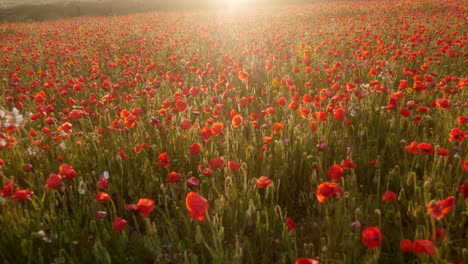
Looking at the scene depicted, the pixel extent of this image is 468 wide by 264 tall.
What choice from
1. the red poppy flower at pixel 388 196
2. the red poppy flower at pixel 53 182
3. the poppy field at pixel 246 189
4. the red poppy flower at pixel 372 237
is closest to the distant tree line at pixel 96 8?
the poppy field at pixel 246 189

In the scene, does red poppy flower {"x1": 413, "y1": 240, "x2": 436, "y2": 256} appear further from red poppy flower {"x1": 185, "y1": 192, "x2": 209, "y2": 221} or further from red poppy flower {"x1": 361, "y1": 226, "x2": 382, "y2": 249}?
red poppy flower {"x1": 185, "y1": 192, "x2": 209, "y2": 221}

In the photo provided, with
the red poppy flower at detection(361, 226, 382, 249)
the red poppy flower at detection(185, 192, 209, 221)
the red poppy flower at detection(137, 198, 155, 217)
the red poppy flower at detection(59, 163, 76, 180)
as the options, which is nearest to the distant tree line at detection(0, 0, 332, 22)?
the red poppy flower at detection(59, 163, 76, 180)

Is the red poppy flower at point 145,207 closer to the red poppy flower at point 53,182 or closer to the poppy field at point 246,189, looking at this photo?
the poppy field at point 246,189

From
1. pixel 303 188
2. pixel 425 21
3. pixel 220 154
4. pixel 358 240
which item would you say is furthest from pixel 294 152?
pixel 425 21

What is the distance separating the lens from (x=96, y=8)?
25344mm

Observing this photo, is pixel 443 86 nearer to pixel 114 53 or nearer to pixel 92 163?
pixel 92 163

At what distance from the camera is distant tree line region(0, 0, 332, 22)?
22609mm

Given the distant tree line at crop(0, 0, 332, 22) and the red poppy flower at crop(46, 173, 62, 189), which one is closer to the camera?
the red poppy flower at crop(46, 173, 62, 189)

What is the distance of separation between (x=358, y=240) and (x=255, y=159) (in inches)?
44.7

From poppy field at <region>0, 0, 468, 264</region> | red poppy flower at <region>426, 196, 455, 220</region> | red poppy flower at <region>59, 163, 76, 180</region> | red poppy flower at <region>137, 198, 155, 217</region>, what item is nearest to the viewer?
red poppy flower at <region>426, 196, 455, 220</region>

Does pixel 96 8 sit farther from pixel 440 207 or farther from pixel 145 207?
pixel 440 207

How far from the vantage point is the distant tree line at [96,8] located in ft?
74.2

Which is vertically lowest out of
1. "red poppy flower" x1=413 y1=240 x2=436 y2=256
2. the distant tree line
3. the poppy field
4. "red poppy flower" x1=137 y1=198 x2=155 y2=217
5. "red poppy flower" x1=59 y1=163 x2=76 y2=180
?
the poppy field

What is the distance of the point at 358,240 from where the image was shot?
1494 millimetres
